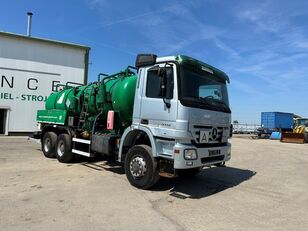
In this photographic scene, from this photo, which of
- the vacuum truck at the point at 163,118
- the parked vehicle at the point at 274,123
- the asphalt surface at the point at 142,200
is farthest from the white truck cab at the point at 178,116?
the parked vehicle at the point at 274,123

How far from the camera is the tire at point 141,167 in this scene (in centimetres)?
767

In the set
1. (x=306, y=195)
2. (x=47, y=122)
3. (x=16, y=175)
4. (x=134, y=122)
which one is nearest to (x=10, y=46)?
(x=47, y=122)

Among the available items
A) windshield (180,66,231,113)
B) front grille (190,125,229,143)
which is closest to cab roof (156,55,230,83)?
windshield (180,66,231,113)

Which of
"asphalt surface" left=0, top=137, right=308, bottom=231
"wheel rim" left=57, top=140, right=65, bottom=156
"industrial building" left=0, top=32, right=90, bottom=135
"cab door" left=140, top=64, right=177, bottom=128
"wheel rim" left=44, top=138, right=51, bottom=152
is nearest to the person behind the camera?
"asphalt surface" left=0, top=137, right=308, bottom=231

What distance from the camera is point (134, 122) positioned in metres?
8.41

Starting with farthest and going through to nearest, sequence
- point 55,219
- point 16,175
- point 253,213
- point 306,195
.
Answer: point 16,175 < point 306,195 < point 253,213 < point 55,219

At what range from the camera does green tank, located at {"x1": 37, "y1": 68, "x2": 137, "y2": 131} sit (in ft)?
30.3

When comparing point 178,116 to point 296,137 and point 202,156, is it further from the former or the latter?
point 296,137

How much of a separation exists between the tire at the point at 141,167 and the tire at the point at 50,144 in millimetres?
5012

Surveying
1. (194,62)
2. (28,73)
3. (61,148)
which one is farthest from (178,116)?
(28,73)

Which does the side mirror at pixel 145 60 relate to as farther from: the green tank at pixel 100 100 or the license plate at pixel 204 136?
the license plate at pixel 204 136

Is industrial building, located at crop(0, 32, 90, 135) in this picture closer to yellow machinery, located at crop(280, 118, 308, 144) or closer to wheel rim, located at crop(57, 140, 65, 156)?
wheel rim, located at crop(57, 140, 65, 156)

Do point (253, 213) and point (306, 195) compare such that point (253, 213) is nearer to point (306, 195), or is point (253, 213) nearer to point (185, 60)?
point (306, 195)

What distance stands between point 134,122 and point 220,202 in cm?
283
